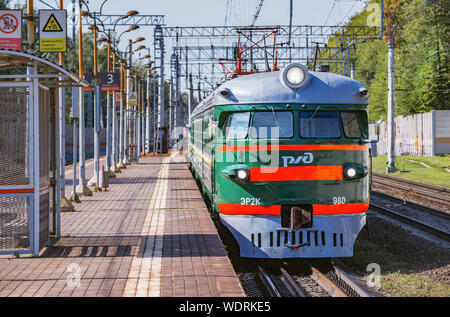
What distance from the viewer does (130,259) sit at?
838cm

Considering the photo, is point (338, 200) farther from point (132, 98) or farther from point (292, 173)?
point (132, 98)

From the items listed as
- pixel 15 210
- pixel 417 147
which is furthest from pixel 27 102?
pixel 417 147

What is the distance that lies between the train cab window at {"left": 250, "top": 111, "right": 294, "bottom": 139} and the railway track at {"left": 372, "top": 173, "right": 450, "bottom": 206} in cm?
863

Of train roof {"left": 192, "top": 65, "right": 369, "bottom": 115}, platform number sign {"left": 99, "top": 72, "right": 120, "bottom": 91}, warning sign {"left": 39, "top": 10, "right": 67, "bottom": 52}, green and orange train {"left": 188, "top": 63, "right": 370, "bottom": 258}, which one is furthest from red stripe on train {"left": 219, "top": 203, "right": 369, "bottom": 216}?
platform number sign {"left": 99, "top": 72, "right": 120, "bottom": 91}

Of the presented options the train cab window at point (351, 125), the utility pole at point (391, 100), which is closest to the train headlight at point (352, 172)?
the train cab window at point (351, 125)

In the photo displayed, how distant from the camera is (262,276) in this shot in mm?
8867

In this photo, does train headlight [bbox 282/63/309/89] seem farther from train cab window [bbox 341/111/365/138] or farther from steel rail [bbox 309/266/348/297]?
steel rail [bbox 309/266/348/297]

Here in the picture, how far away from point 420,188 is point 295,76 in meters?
12.7

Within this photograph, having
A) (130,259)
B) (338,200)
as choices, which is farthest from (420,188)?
(130,259)

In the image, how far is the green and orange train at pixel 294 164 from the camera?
9.09 m

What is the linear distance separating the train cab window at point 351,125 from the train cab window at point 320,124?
11cm

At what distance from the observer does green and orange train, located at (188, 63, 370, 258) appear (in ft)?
29.8

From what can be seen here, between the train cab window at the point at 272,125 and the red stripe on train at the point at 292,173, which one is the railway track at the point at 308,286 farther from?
the train cab window at the point at 272,125

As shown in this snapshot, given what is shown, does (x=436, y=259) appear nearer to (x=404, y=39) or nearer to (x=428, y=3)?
(x=428, y=3)
